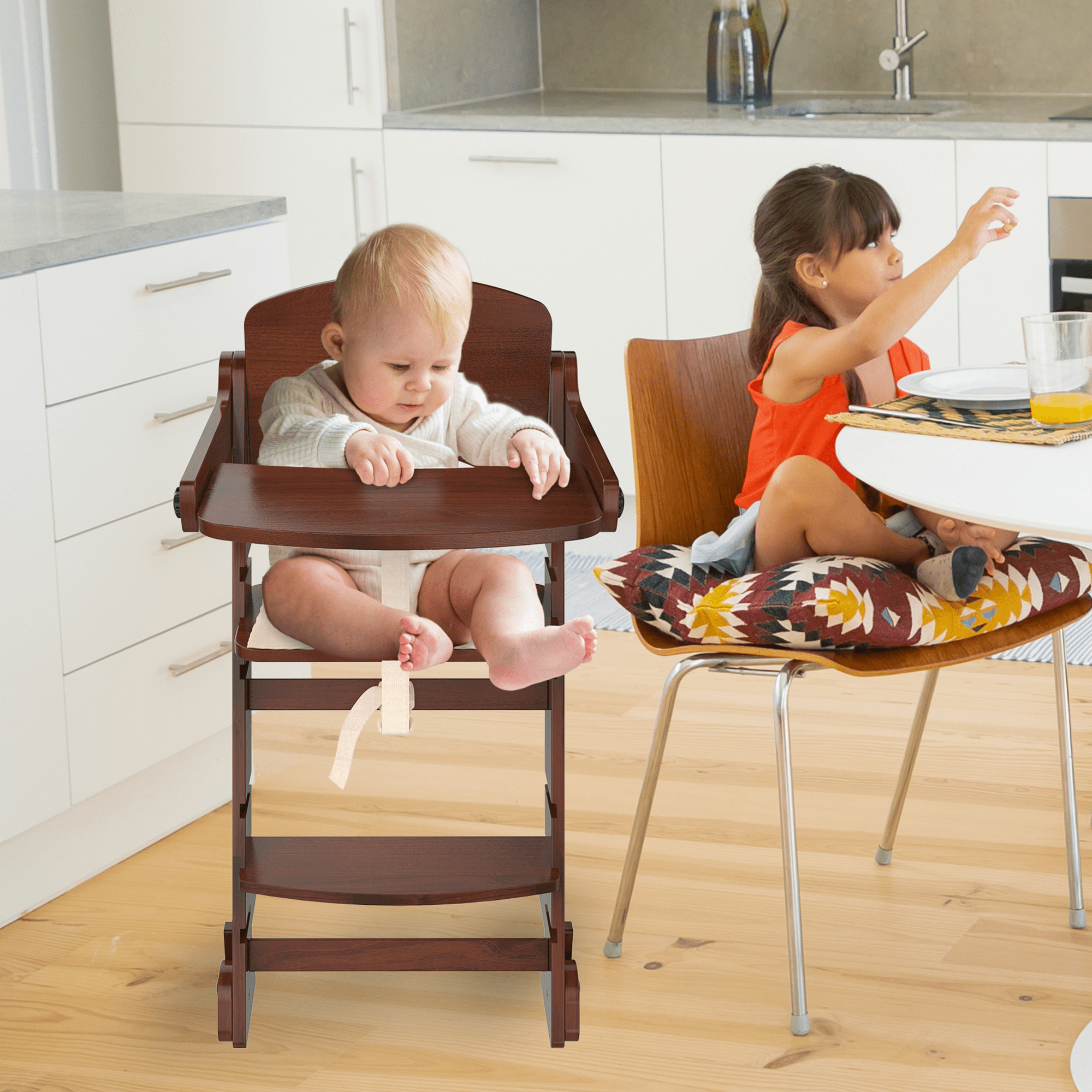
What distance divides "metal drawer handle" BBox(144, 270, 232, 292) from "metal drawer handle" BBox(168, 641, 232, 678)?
1.85ft

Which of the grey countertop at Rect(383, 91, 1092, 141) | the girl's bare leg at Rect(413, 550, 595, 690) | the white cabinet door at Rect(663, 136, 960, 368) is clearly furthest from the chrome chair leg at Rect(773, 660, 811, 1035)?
the grey countertop at Rect(383, 91, 1092, 141)

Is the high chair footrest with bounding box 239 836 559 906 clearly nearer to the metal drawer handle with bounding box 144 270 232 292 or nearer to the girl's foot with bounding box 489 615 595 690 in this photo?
the girl's foot with bounding box 489 615 595 690

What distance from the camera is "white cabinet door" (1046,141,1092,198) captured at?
3.28 m

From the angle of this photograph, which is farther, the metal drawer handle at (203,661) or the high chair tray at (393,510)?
the metal drawer handle at (203,661)

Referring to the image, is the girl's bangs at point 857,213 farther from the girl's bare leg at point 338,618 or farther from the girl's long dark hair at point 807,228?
the girl's bare leg at point 338,618

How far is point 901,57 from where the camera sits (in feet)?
13.0

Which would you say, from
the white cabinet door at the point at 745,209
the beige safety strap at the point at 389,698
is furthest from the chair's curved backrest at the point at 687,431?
the white cabinet door at the point at 745,209

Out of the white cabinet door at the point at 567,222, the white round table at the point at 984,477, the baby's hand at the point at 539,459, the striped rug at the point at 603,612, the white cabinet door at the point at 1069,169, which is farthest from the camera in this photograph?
the white cabinet door at the point at 567,222

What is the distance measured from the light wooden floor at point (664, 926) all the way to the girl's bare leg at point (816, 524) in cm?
54

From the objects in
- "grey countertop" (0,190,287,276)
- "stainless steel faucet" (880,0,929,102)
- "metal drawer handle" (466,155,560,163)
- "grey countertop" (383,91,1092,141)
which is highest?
"stainless steel faucet" (880,0,929,102)

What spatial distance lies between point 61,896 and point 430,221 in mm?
2094

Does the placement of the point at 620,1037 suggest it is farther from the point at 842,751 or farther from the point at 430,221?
the point at 430,221

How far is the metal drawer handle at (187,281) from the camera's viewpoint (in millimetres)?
2330

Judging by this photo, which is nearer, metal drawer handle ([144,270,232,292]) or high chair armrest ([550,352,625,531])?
high chair armrest ([550,352,625,531])
